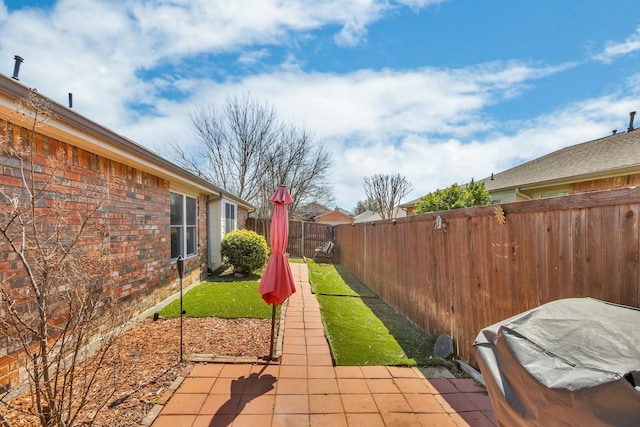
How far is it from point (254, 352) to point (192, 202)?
5.46 metres

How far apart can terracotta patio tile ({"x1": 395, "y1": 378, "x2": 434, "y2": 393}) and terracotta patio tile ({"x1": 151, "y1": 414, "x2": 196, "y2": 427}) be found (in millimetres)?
2131

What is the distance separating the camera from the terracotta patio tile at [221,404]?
9.18 ft

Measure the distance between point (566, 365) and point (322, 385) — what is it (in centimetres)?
253

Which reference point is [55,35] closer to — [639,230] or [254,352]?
[254,352]

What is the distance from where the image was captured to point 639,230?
1.96 metres

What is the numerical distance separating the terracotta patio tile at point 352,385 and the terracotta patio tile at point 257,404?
76 cm

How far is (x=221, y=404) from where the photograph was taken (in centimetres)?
291

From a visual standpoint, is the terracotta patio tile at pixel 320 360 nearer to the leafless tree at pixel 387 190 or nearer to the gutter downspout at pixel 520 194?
the gutter downspout at pixel 520 194

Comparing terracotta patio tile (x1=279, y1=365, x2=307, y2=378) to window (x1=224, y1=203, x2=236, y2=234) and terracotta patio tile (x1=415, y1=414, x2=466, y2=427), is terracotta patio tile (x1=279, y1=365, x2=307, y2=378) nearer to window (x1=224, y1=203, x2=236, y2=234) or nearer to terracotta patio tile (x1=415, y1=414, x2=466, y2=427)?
terracotta patio tile (x1=415, y1=414, x2=466, y2=427)

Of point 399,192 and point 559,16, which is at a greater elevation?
point 559,16

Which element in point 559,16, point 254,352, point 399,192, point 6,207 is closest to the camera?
point 6,207

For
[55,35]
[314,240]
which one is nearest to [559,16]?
[55,35]

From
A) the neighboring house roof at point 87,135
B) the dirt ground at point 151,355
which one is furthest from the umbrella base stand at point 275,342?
the neighboring house roof at point 87,135

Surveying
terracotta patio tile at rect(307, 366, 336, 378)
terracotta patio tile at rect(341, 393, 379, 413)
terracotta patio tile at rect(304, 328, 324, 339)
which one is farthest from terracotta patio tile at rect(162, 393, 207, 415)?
terracotta patio tile at rect(304, 328, 324, 339)
